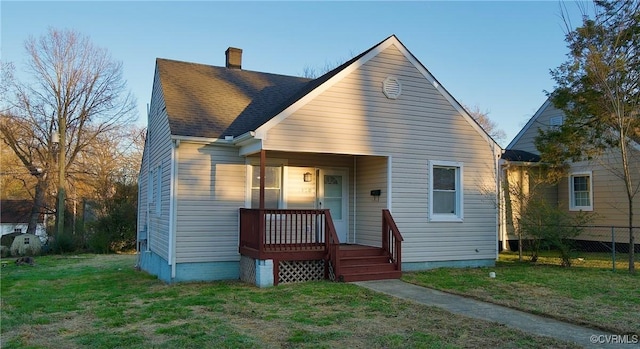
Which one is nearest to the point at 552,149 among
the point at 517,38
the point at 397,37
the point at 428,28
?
the point at 517,38

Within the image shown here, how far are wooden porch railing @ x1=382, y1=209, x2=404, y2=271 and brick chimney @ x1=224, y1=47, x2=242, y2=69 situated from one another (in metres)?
7.51

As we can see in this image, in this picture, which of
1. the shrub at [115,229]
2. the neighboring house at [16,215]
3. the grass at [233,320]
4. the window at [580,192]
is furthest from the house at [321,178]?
the neighboring house at [16,215]

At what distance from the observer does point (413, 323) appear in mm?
6387

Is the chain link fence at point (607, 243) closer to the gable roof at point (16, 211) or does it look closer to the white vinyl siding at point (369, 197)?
the white vinyl siding at point (369, 197)

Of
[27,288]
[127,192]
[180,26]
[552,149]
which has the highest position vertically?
[180,26]

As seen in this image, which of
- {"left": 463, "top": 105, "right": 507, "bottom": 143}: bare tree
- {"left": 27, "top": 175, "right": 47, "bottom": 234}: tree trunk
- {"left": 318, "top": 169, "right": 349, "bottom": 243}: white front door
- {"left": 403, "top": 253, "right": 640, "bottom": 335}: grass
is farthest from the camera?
{"left": 463, "top": 105, "right": 507, "bottom": 143}: bare tree

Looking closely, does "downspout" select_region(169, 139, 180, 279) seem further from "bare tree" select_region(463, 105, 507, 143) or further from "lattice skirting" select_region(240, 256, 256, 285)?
"bare tree" select_region(463, 105, 507, 143)

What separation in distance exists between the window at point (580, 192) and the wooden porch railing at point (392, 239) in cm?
940

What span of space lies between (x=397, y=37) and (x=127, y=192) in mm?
15582

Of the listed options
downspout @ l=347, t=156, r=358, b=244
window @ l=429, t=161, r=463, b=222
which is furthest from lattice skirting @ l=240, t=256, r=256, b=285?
window @ l=429, t=161, r=463, b=222

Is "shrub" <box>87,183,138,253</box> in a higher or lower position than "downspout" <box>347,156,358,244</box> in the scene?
lower

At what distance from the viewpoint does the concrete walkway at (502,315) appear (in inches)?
217

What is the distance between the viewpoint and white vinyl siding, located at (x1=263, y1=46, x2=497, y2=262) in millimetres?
10836

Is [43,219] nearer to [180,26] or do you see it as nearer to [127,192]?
[127,192]
